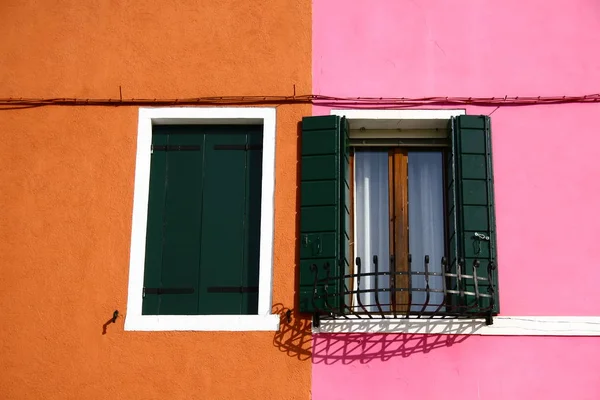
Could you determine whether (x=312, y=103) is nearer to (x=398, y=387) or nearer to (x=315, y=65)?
(x=315, y=65)

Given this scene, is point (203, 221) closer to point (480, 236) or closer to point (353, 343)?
point (353, 343)

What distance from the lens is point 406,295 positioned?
748 cm

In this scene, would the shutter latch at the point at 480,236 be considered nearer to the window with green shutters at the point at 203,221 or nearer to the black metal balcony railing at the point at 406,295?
the black metal balcony railing at the point at 406,295

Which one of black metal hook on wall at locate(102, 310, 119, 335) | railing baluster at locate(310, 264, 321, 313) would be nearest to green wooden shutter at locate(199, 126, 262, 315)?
railing baluster at locate(310, 264, 321, 313)

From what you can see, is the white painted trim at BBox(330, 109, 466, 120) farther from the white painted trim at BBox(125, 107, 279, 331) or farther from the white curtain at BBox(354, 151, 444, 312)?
the white painted trim at BBox(125, 107, 279, 331)

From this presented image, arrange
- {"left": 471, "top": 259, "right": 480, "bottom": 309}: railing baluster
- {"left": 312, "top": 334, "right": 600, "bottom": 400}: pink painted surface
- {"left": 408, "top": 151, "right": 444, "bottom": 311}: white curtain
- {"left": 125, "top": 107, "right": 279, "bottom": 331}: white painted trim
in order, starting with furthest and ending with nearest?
{"left": 408, "top": 151, "right": 444, "bottom": 311}: white curtain → {"left": 125, "top": 107, "right": 279, "bottom": 331}: white painted trim → {"left": 312, "top": 334, "right": 600, "bottom": 400}: pink painted surface → {"left": 471, "top": 259, "right": 480, "bottom": 309}: railing baluster

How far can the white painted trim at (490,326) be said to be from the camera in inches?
280

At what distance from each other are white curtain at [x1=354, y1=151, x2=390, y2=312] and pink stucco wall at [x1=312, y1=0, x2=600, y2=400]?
1.60ft

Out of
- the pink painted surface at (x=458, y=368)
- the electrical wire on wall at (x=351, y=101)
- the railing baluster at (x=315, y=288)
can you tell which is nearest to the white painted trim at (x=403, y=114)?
the electrical wire on wall at (x=351, y=101)

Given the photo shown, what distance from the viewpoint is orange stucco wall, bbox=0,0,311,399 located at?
7.15 metres

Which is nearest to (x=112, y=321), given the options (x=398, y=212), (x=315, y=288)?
(x=315, y=288)

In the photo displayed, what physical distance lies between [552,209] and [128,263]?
3.06 m

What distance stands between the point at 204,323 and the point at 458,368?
70.1 inches

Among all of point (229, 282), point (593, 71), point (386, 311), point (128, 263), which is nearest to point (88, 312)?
point (128, 263)
